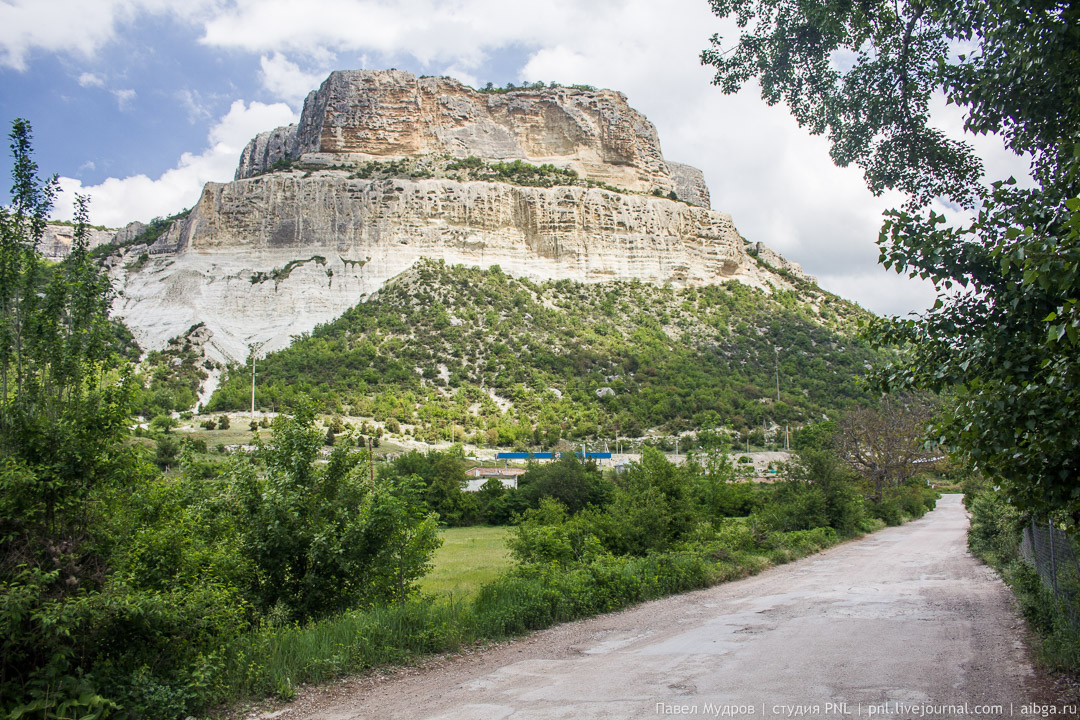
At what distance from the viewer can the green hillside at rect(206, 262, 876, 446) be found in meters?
55.6

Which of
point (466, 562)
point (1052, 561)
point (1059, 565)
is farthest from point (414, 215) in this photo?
point (1059, 565)

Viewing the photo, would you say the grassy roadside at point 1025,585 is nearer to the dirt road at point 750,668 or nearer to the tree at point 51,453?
the dirt road at point 750,668

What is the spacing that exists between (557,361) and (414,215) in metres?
30.5

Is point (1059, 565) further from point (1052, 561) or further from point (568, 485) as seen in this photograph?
point (568, 485)

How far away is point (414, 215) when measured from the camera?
8262 cm

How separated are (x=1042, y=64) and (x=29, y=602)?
31.2 feet

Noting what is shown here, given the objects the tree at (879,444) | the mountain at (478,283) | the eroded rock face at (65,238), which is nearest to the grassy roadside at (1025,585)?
the tree at (879,444)

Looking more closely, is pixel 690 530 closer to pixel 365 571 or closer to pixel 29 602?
pixel 365 571

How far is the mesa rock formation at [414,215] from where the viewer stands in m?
75.8

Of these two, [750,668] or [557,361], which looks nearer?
[750,668]

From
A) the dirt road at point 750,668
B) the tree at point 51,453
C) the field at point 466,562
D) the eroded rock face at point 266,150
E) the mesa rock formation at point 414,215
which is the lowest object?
the field at point 466,562

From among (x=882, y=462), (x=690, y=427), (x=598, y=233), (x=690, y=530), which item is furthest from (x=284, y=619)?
(x=598, y=233)

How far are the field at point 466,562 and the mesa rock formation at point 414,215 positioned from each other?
50487 mm

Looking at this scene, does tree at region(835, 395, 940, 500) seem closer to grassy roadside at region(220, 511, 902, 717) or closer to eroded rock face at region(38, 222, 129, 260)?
grassy roadside at region(220, 511, 902, 717)
